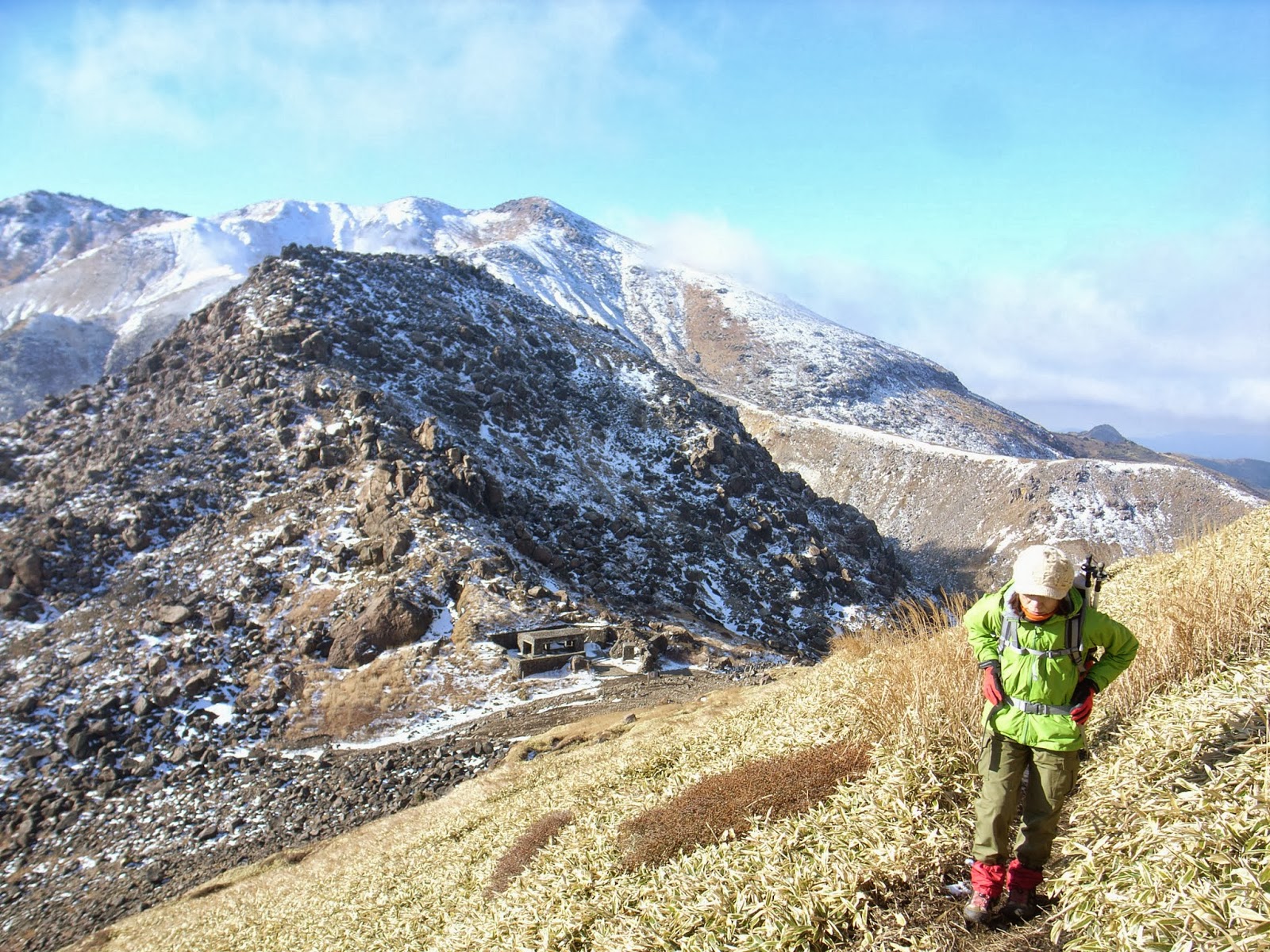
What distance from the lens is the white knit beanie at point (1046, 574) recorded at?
482cm

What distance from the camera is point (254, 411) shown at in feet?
137

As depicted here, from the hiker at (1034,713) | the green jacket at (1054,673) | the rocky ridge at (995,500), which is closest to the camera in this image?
the hiker at (1034,713)

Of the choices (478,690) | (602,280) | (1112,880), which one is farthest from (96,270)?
(1112,880)

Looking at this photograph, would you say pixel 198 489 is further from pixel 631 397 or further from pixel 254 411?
pixel 631 397

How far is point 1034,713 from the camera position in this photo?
496cm

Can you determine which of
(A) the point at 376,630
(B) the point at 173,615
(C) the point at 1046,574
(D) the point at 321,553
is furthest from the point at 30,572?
(C) the point at 1046,574

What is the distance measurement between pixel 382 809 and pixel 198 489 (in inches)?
980

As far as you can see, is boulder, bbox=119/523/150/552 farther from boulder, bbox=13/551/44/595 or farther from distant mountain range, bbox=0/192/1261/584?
distant mountain range, bbox=0/192/1261/584

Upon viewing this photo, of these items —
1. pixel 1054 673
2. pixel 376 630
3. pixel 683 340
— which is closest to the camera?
pixel 1054 673

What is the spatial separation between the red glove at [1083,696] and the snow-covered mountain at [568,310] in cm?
10022

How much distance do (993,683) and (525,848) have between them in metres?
6.35

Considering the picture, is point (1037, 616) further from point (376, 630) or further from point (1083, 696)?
point (376, 630)

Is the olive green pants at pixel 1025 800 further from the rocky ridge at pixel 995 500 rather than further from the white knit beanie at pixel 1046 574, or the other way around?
the rocky ridge at pixel 995 500

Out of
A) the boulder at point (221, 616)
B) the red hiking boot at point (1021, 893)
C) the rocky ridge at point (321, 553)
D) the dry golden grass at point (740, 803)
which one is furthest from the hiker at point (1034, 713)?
the boulder at point (221, 616)
